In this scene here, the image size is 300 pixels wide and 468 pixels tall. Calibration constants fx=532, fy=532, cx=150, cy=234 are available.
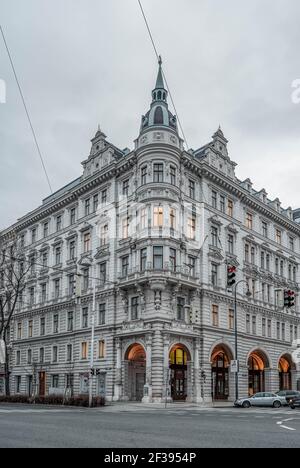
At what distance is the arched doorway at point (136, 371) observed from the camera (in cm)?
4609

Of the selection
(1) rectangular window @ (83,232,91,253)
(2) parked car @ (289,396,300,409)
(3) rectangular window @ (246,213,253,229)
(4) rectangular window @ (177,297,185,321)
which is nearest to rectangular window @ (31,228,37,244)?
(1) rectangular window @ (83,232,91,253)

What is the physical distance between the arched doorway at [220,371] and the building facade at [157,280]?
0.47ft

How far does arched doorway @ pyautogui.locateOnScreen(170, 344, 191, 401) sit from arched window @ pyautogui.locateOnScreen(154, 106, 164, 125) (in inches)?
782

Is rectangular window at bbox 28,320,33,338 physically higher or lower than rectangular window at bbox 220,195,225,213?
lower

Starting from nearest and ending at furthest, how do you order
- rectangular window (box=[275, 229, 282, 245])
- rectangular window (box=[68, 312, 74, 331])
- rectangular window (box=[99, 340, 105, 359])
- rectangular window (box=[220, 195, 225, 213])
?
rectangular window (box=[99, 340, 105, 359]) → rectangular window (box=[220, 195, 225, 213]) → rectangular window (box=[68, 312, 74, 331]) → rectangular window (box=[275, 229, 282, 245])

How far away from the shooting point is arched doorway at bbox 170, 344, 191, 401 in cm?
4516

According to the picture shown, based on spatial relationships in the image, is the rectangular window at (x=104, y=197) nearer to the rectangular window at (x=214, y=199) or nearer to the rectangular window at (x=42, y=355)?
the rectangular window at (x=214, y=199)

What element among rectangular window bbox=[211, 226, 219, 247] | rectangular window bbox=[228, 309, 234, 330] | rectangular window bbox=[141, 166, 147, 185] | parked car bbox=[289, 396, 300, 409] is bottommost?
parked car bbox=[289, 396, 300, 409]

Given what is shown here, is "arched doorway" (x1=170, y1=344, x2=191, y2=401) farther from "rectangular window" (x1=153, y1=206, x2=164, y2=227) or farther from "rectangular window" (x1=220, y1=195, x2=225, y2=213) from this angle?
"rectangular window" (x1=220, y1=195, x2=225, y2=213)

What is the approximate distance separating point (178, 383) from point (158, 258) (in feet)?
35.8

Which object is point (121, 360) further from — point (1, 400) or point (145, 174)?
point (145, 174)

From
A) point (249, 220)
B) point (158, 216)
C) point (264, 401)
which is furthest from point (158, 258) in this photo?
point (249, 220)

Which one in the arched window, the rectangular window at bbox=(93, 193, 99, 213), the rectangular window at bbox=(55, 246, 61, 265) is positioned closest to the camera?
A: the arched window

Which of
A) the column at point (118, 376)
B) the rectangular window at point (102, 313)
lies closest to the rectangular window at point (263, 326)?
the column at point (118, 376)
